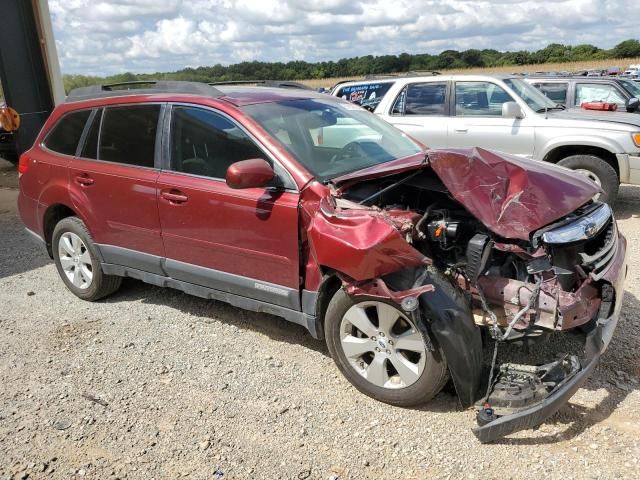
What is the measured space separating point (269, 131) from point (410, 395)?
1902 millimetres

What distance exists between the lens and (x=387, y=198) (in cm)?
355

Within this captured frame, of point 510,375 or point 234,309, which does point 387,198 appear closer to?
point 510,375

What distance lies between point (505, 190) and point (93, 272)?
3.53 metres

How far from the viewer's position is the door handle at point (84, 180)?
461 cm

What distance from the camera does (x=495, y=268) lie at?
3111 mm

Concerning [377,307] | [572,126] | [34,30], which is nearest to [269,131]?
[377,307]

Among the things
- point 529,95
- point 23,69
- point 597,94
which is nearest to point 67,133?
point 529,95

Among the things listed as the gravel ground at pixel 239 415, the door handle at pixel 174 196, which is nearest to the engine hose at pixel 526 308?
the gravel ground at pixel 239 415

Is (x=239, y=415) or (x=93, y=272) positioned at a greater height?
(x=93, y=272)

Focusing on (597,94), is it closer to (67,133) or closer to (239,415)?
(67,133)

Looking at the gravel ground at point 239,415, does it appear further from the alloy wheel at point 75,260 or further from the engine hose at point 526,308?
the engine hose at point 526,308

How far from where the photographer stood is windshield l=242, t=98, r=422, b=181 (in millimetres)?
3744

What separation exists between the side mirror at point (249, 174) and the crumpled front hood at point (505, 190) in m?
0.99

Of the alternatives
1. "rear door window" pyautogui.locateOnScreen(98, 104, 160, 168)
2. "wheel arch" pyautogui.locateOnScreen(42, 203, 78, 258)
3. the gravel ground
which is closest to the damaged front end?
the gravel ground
